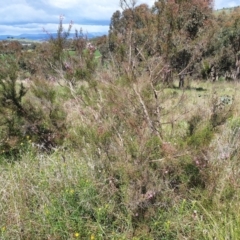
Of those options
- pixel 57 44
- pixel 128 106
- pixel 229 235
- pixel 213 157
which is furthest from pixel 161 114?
pixel 57 44

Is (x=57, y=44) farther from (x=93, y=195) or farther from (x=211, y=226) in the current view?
(x=211, y=226)

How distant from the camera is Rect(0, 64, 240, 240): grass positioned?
9.44ft

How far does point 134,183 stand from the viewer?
293 centimetres

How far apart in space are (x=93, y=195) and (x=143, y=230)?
55cm

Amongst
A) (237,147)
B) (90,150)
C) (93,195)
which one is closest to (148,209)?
(93,195)

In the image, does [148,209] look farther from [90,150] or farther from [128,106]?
[128,106]

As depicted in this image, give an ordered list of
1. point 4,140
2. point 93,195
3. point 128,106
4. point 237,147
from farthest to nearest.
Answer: point 4,140
point 237,147
point 128,106
point 93,195

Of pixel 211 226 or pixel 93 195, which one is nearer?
pixel 211 226

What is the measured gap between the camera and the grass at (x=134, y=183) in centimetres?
288

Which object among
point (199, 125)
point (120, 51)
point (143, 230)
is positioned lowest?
point (143, 230)

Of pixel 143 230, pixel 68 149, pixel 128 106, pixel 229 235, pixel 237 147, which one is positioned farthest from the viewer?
pixel 68 149

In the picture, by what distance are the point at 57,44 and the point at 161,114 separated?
2058mm

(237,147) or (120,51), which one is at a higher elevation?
(120,51)

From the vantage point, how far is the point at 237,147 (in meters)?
3.54
